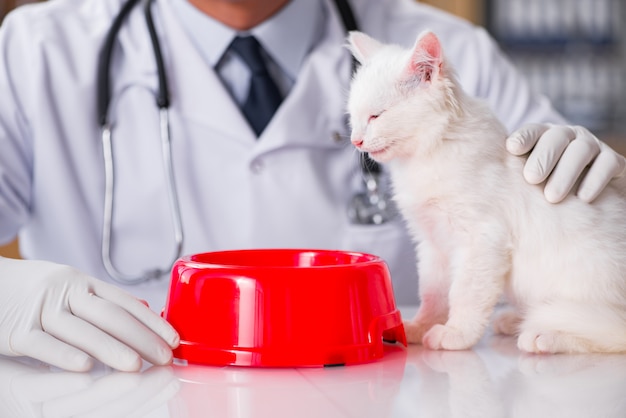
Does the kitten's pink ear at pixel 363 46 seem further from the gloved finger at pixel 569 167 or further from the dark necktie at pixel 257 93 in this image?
the dark necktie at pixel 257 93

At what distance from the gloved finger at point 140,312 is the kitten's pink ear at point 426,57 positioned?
13.9 inches

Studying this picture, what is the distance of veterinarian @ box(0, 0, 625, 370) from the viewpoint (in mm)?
1385

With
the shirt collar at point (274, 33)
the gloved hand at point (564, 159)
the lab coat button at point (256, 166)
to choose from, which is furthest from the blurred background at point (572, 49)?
the gloved hand at point (564, 159)

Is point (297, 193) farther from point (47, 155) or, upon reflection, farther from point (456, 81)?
point (456, 81)

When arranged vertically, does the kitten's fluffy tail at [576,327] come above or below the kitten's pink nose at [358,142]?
below

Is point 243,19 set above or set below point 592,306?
above

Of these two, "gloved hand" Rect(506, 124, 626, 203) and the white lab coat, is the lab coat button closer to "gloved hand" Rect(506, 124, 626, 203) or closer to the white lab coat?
the white lab coat

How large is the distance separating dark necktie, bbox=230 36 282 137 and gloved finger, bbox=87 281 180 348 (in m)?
0.68

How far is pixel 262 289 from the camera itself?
0.71 meters

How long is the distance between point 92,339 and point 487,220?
1.35ft

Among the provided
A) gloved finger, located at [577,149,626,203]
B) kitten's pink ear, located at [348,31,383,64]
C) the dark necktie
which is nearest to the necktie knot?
the dark necktie

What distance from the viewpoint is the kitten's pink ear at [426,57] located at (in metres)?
0.73

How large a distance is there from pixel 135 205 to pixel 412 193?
74 cm

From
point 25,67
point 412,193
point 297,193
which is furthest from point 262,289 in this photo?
point 25,67
